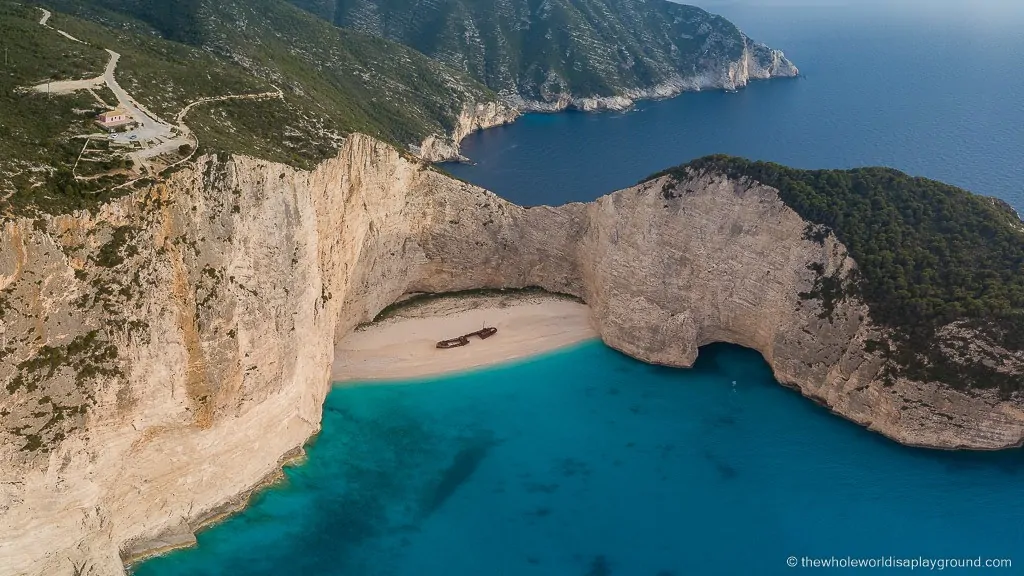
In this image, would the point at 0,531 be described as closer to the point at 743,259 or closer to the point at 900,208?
the point at 743,259

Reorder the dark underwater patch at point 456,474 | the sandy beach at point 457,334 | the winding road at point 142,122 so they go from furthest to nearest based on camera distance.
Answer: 1. the sandy beach at point 457,334
2. the dark underwater patch at point 456,474
3. the winding road at point 142,122

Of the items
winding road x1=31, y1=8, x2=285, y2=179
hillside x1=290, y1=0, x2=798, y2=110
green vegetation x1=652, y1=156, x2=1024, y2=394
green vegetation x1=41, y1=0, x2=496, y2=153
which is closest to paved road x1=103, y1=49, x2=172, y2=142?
winding road x1=31, y1=8, x2=285, y2=179

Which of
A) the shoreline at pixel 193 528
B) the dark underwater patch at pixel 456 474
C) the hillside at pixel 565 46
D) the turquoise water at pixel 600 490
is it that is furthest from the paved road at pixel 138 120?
the hillside at pixel 565 46

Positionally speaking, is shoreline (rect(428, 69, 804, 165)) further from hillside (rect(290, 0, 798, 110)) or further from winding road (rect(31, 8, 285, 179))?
winding road (rect(31, 8, 285, 179))

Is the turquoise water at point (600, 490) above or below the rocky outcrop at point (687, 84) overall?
below

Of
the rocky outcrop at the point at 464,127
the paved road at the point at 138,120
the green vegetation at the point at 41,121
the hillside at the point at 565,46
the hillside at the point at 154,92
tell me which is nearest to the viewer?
the green vegetation at the point at 41,121

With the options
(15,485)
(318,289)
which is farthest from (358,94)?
(15,485)

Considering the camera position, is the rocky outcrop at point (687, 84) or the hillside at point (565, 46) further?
the hillside at point (565, 46)

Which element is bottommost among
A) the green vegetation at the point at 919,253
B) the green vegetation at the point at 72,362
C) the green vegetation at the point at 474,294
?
the green vegetation at the point at 474,294

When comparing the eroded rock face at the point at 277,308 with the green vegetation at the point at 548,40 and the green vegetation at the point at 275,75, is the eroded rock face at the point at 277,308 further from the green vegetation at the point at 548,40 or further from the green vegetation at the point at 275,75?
the green vegetation at the point at 548,40
